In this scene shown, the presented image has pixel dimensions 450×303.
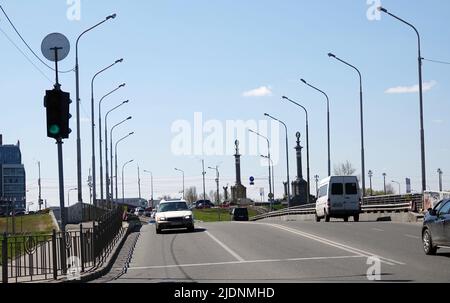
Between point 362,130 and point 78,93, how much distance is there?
72.3 ft

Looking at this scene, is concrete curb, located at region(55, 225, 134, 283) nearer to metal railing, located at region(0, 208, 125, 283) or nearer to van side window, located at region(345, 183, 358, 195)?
metal railing, located at region(0, 208, 125, 283)

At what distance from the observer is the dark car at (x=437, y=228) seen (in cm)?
1978

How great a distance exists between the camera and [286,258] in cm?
2153

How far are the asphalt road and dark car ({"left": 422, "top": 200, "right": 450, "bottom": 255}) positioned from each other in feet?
1.15

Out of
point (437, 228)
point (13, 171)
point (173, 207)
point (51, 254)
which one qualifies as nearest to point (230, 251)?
point (437, 228)

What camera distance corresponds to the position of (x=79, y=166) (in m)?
40.6

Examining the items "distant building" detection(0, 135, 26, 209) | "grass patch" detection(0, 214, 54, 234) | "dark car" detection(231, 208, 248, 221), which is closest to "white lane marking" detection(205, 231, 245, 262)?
"grass patch" detection(0, 214, 54, 234)

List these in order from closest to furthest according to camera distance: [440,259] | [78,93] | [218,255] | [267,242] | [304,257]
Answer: [440,259], [304,257], [218,255], [267,242], [78,93]

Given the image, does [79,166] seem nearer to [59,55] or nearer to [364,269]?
[59,55]

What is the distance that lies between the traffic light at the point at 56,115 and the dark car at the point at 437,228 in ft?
30.8

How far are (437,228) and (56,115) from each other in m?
9.84

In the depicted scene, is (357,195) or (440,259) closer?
(440,259)
